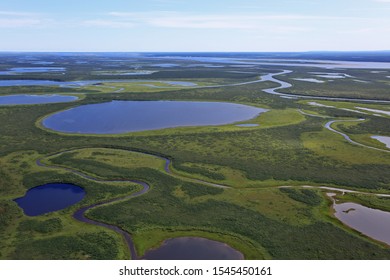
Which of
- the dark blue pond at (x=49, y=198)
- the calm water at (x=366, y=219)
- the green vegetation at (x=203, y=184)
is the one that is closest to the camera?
the green vegetation at (x=203, y=184)

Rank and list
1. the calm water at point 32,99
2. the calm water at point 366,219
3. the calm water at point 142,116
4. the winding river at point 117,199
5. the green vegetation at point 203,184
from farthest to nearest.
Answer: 1. the calm water at point 32,99
2. the calm water at point 142,116
3. the calm water at point 366,219
4. the winding river at point 117,199
5. the green vegetation at point 203,184

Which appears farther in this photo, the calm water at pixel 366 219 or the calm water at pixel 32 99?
the calm water at pixel 32 99

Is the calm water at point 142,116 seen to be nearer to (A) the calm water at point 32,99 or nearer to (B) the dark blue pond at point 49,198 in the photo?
(A) the calm water at point 32,99

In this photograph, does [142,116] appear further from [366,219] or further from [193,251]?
[366,219]

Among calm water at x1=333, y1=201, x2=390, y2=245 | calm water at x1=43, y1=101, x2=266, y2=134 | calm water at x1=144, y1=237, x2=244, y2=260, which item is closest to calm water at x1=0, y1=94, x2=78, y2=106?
calm water at x1=43, y1=101, x2=266, y2=134

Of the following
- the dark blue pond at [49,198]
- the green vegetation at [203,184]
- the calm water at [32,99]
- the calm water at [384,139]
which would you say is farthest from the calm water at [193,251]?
the calm water at [32,99]

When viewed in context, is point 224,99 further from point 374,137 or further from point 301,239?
point 301,239
